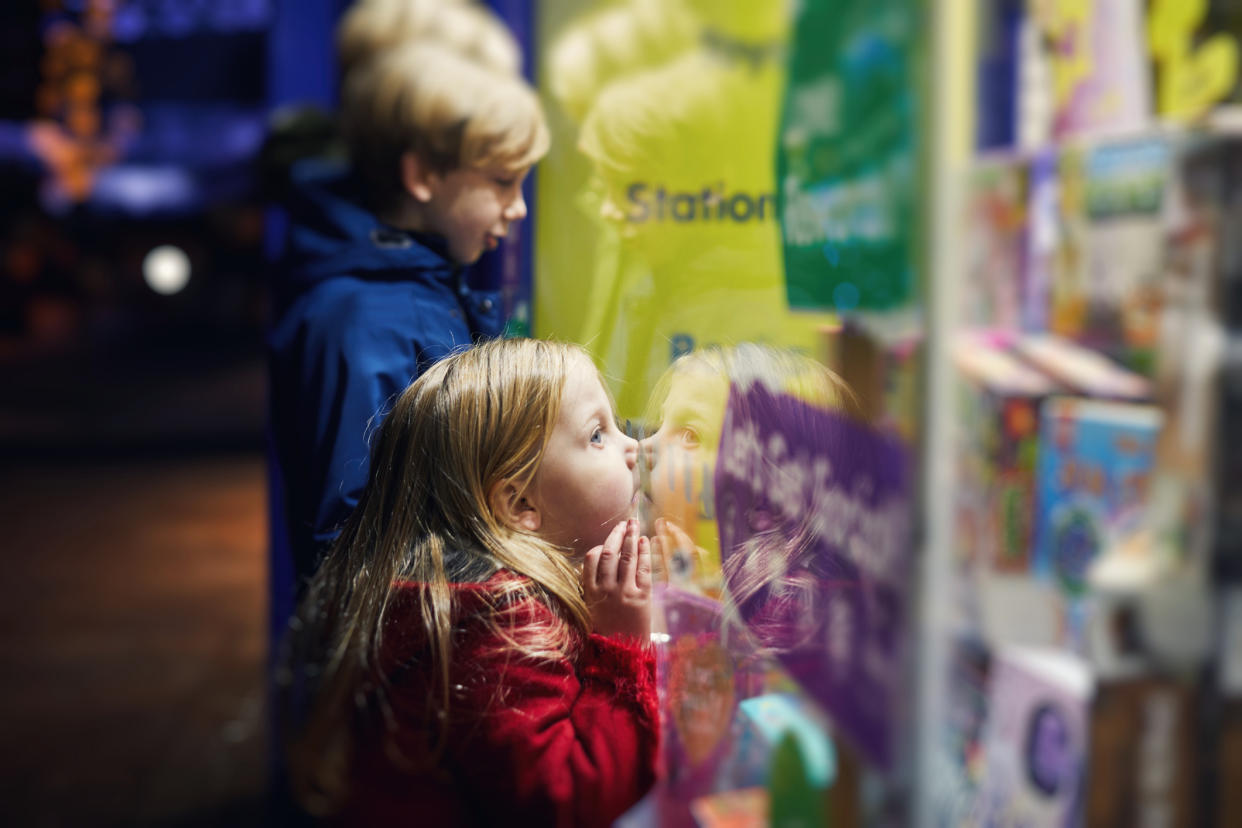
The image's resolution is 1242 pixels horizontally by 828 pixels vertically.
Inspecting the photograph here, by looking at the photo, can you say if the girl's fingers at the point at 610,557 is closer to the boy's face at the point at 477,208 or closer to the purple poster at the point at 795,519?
the purple poster at the point at 795,519

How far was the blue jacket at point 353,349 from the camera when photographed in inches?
20.9

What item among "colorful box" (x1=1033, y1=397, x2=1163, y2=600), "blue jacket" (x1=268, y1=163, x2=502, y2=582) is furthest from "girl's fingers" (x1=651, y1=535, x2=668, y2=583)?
"colorful box" (x1=1033, y1=397, x2=1163, y2=600)

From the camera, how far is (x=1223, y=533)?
1150 millimetres

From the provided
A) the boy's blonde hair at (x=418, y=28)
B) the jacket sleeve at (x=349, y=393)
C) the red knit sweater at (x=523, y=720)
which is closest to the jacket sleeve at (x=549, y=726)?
the red knit sweater at (x=523, y=720)

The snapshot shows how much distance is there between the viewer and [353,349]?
1.78ft

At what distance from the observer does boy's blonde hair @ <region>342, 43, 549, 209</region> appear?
55 cm

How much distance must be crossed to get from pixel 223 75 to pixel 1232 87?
5.26 m

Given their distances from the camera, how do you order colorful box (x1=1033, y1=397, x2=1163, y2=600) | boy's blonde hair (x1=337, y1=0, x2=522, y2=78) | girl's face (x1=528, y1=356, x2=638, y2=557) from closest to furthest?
girl's face (x1=528, y1=356, x2=638, y2=557), boy's blonde hair (x1=337, y1=0, x2=522, y2=78), colorful box (x1=1033, y1=397, x2=1163, y2=600)

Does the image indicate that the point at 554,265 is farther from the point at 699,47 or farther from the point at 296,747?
the point at 296,747

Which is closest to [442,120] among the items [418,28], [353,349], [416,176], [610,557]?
[416,176]

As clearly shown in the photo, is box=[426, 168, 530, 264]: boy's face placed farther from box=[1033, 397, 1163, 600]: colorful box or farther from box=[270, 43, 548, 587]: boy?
box=[1033, 397, 1163, 600]: colorful box

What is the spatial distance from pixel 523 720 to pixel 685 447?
0.53 feet

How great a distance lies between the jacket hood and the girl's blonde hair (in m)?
0.08

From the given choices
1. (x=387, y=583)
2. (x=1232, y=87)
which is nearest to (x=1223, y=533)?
(x=1232, y=87)
